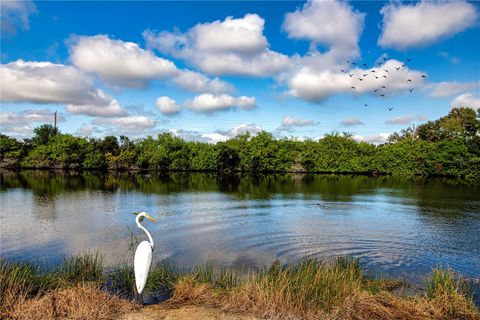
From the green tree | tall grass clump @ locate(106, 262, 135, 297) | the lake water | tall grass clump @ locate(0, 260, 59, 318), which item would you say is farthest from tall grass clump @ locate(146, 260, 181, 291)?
the green tree

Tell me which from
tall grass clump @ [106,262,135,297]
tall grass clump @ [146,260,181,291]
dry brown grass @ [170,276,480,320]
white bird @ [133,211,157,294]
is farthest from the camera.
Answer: tall grass clump @ [146,260,181,291]

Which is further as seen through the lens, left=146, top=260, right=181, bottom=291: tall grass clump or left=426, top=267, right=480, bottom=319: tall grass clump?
left=146, top=260, right=181, bottom=291: tall grass clump

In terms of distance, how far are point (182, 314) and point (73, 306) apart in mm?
2142

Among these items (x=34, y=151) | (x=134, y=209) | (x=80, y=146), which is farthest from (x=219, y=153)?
(x=134, y=209)

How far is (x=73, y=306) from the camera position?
7551mm

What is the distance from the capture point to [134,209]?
85.6 feet

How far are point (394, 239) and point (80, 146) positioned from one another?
71770 mm

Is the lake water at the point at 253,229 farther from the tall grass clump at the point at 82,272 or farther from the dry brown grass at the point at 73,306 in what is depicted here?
the dry brown grass at the point at 73,306

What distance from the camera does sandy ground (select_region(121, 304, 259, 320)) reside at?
24.8 ft

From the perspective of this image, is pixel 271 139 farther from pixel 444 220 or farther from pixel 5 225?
pixel 5 225

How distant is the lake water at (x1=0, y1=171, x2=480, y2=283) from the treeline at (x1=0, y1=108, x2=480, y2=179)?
45023 millimetres

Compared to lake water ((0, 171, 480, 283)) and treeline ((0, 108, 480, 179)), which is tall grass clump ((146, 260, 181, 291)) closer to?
lake water ((0, 171, 480, 283))

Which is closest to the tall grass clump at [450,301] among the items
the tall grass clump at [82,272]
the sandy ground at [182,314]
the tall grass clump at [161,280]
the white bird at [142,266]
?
the sandy ground at [182,314]

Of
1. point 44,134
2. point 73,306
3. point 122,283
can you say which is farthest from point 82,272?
point 44,134
